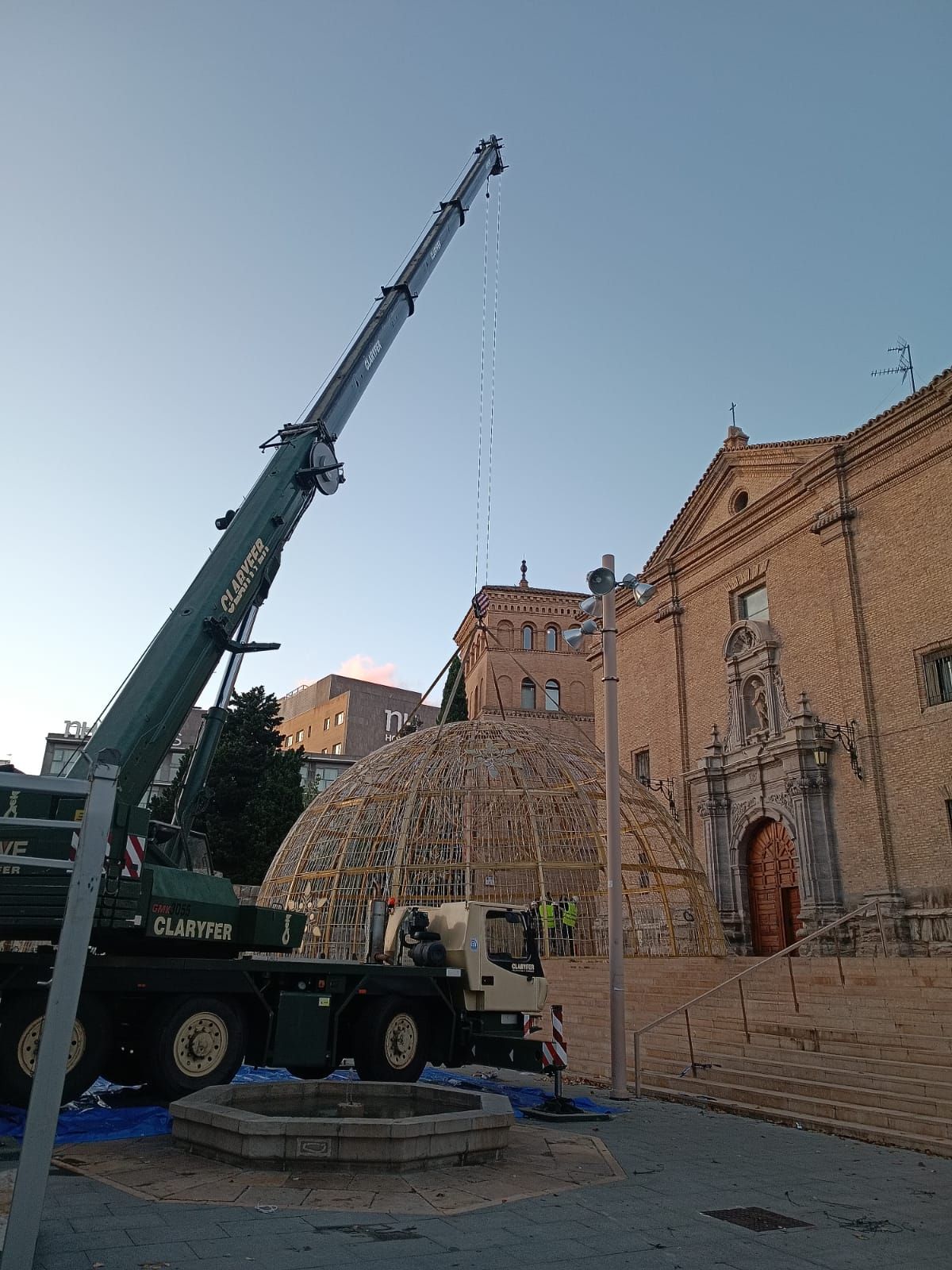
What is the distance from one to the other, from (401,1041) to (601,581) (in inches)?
260

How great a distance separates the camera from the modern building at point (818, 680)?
21.3m

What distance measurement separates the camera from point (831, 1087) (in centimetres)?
1099

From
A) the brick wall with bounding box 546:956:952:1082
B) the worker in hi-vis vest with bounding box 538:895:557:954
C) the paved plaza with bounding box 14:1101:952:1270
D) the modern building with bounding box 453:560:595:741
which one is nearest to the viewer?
the paved plaza with bounding box 14:1101:952:1270

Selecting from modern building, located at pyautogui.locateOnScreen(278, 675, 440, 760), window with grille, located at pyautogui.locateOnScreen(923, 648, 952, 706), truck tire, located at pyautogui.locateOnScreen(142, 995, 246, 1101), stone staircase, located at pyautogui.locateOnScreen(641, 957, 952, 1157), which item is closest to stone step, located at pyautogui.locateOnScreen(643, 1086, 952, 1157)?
stone staircase, located at pyautogui.locateOnScreen(641, 957, 952, 1157)

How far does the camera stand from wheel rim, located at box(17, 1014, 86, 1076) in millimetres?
8672

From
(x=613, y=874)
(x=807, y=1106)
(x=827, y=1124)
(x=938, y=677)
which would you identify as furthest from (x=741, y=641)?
(x=827, y=1124)

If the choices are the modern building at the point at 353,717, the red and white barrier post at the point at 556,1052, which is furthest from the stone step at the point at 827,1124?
the modern building at the point at 353,717

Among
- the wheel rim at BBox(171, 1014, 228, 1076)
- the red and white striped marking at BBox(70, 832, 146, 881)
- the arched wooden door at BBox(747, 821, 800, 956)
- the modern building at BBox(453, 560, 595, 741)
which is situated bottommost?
the wheel rim at BBox(171, 1014, 228, 1076)

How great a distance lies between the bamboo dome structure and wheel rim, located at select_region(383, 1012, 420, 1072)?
6.23m

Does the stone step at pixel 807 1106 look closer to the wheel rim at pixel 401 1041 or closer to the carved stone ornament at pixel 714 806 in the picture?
the wheel rim at pixel 401 1041

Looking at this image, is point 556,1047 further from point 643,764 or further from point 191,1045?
point 643,764

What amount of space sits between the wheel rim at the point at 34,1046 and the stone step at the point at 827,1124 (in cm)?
732

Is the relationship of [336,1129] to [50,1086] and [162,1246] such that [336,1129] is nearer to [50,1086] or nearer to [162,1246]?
[162,1246]

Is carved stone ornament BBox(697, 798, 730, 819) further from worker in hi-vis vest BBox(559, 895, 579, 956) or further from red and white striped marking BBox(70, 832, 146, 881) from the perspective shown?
red and white striped marking BBox(70, 832, 146, 881)
